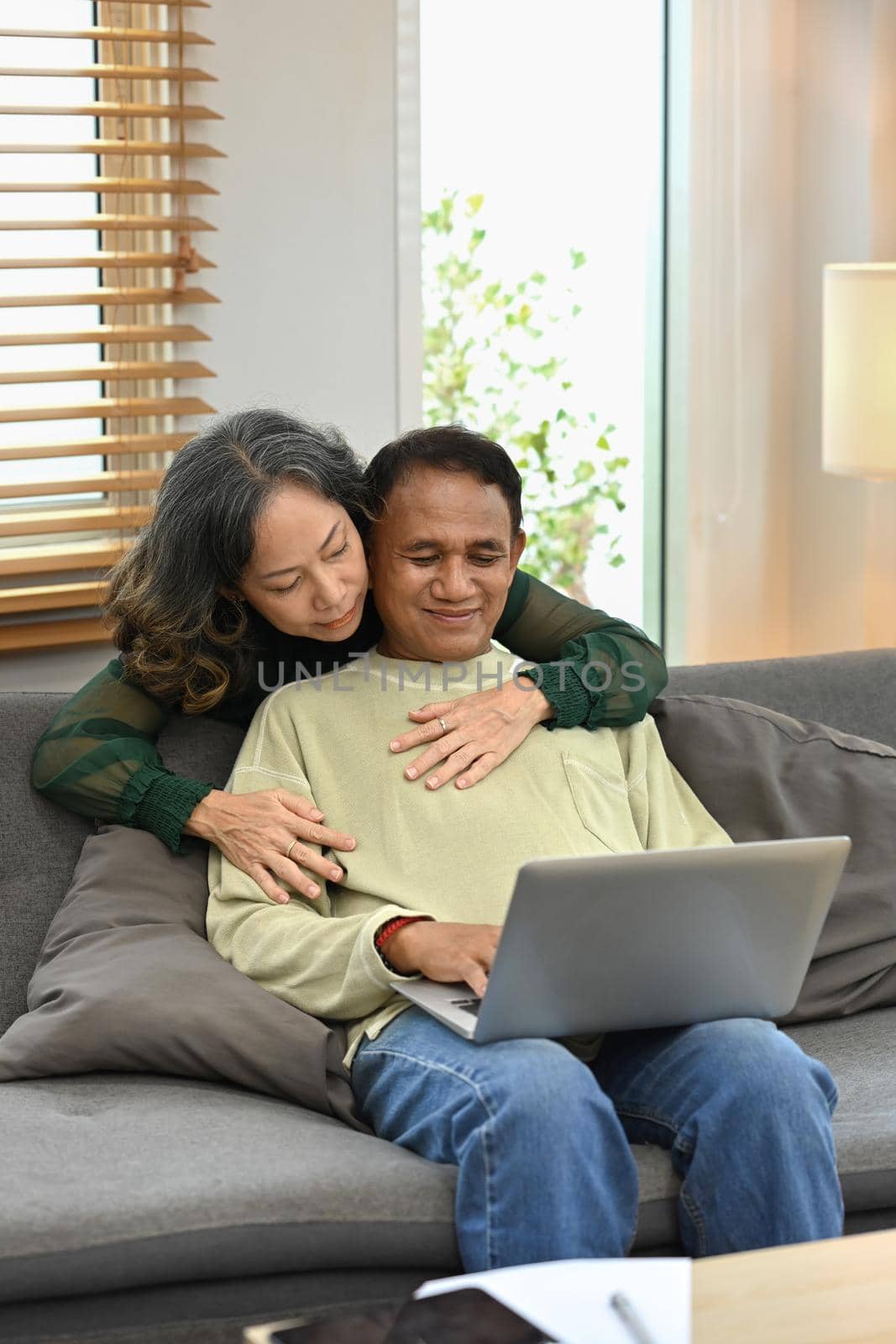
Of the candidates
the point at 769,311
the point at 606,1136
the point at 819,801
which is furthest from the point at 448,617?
the point at 769,311

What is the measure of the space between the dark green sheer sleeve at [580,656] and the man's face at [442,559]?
0.12 m

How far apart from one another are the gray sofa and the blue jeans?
1.6 inches

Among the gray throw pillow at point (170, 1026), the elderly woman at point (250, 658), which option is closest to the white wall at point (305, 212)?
the elderly woman at point (250, 658)

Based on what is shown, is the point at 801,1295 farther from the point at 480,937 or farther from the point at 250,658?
the point at 250,658

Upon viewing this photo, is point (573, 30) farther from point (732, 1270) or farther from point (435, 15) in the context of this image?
point (732, 1270)

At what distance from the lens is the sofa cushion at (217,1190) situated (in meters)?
1.43

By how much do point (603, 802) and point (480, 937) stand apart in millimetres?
370

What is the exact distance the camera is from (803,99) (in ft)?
10.9

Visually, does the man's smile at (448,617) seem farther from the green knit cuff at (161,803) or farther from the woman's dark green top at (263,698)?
the green knit cuff at (161,803)

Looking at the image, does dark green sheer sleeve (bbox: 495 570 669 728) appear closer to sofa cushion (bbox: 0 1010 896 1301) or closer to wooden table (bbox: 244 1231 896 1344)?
sofa cushion (bbox: 0 1010 896 1301)

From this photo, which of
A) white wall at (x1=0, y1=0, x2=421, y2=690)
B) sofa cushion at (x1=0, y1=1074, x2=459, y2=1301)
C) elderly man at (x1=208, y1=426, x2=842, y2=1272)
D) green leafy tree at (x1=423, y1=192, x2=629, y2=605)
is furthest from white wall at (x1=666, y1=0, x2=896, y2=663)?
sofa cushion at (x1=0, y1=1074, x2=459, y2=1301)

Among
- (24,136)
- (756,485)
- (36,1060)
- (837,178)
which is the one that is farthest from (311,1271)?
(837,178)

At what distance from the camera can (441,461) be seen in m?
1.95

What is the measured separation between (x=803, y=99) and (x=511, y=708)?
78.3 inches
